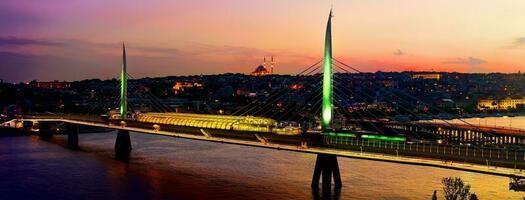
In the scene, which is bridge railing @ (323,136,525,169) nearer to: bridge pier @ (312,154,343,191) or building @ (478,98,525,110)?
bridge pier @ (312,154,343,191)

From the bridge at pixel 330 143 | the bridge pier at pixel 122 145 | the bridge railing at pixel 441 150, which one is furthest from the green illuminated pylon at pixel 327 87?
the bridge pier at pixel 122 145

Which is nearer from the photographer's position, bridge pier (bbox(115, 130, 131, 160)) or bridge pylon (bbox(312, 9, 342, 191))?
bridge pylon (bbox(312, 9, 342, 191))

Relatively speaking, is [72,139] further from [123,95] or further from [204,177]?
[204,177]

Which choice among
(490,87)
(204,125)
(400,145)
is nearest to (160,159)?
(204,125)

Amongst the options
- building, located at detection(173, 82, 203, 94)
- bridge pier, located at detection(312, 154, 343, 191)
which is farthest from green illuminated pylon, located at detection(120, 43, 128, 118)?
building, located at detection(173, 82, 203, 94)

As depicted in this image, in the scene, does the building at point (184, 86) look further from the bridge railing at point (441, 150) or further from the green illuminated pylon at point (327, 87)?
the bridge railing at point (441, 150)
